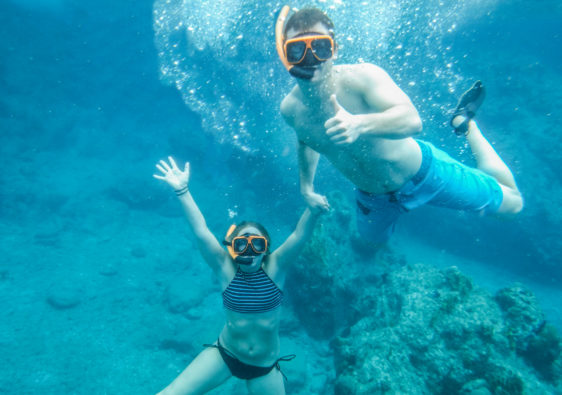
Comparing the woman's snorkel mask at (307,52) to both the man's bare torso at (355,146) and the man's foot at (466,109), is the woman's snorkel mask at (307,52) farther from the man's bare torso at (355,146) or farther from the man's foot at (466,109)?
the man's foot at (466,109)

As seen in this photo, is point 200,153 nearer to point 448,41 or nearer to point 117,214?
point 117,214

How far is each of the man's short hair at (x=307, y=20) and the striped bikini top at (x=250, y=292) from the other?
7.48 feet

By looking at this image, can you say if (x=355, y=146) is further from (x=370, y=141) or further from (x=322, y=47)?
(x=322, y=47)

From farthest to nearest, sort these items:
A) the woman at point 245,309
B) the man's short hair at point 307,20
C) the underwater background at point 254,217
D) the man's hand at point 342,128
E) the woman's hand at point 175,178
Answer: the underwater background at point 254,217, the woman's hand at point 175,178, the woman at point 245,309, the man's short hair at point 307,20, the man's hand at point 342,128

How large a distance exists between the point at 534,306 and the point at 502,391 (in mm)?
1820

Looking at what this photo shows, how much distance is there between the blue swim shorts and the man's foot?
2.90 feet

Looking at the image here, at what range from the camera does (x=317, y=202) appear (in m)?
2.91

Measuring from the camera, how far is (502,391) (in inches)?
144

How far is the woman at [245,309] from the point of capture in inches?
120

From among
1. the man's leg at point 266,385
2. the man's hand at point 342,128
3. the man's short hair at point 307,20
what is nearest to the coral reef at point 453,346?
the man's leg at point 266,385

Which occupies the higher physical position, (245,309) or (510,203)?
(510,203)

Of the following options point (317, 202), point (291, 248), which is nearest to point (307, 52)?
point (317, 202)

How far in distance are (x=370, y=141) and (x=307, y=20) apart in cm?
111

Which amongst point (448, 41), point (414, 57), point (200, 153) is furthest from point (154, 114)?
point (448, 41)
